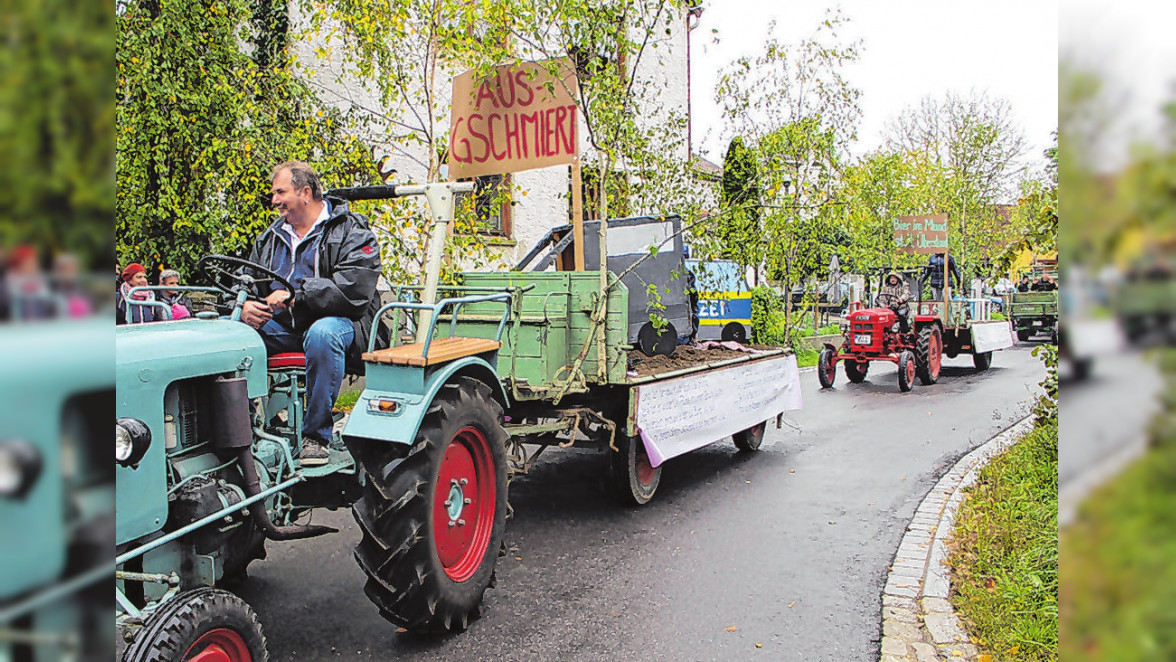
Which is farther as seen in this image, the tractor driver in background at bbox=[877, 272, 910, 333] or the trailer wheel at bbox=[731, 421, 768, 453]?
the tractor driver in background at bbox=[877, 272, 910, 333]

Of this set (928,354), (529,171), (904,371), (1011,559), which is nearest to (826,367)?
(904,371)

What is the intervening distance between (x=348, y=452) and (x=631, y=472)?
2503 millimetres

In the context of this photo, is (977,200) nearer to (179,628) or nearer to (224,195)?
(224,195)

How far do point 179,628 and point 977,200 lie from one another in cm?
1725

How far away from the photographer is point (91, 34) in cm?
53

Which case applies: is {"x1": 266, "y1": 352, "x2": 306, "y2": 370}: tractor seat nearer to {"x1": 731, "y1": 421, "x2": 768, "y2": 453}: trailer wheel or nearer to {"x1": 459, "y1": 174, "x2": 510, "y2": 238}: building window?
{"x1": 459, "y1": 174, "x2": 510, "y2": 238}: building window

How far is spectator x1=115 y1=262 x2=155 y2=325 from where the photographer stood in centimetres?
356

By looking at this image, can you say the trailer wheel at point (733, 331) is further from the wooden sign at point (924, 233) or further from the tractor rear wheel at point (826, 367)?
the tractor rear wheel at point (826, 367)

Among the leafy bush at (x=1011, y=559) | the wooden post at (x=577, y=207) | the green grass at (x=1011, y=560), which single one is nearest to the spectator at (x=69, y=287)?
the green grass at (x=1011, y=560)

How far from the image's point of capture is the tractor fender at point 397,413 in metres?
3.58

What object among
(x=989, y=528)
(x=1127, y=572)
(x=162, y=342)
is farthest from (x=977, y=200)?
(x=1127, y=572)

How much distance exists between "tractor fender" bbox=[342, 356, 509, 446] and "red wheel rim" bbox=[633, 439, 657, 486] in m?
2.41

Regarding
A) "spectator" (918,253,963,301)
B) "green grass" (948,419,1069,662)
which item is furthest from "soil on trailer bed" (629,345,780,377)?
"spectator" (918,253,963,301)

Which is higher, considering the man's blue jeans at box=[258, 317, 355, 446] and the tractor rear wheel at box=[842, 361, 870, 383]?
the man's blue jeans at box=[258, 317, 355, 446]
